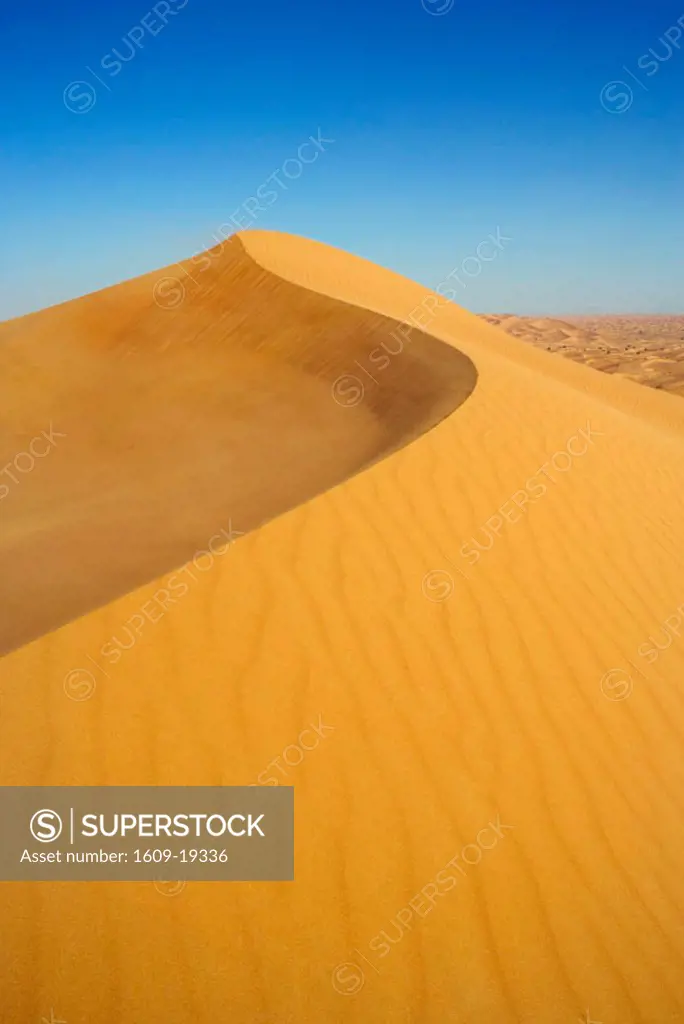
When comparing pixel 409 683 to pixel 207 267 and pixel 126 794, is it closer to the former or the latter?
pixel 126 794

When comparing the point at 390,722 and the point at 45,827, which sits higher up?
the point at 390,722

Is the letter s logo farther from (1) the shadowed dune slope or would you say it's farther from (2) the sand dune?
(1) the shadowed dune slope

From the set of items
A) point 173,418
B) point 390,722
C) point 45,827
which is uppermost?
point 173,418

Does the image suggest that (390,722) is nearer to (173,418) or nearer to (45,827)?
(45,827)

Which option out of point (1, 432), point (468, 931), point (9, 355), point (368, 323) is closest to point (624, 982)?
point (468, 931)

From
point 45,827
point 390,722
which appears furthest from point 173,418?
point 45,827

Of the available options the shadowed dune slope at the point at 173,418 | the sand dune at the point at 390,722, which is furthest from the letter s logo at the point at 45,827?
the shadowed dune slope at the point at 173,418

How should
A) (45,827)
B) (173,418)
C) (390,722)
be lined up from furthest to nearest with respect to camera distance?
1. (173,418)
2. (390,722)
3. (45,827)
